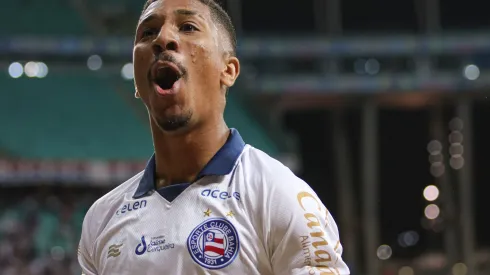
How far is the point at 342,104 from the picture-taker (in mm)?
15000

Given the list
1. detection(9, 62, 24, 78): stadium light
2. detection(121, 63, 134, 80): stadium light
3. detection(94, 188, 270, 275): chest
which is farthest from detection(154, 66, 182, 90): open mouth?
detection(9, 62, 24, 78): stadium light

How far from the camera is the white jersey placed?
5.76 feet

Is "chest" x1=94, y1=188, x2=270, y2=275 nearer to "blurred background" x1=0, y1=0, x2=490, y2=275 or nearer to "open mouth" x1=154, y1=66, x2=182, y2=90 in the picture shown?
"open mouth" x1=154, y1=66, x2=182, y2=90

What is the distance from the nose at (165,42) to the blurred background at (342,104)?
11.8m

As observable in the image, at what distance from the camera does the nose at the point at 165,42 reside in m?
1.90

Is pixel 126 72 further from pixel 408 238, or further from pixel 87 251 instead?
pixel 87 251

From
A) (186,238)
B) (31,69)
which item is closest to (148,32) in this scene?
(186,238)

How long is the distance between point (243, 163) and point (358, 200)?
42.5 ft

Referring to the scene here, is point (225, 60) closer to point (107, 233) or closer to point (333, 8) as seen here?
point (107, 233)

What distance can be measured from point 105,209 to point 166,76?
399 mm

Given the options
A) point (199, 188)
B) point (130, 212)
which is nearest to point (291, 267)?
point (199, 188)

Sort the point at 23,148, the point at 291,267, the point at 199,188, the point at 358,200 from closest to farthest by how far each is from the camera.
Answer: the point at 291,267
the point at 199,188
the point at 23,148
the point at 358,200

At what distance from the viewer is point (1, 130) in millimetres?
13859

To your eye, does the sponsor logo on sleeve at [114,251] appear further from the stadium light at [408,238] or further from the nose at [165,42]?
the stadium light at [408,238]
